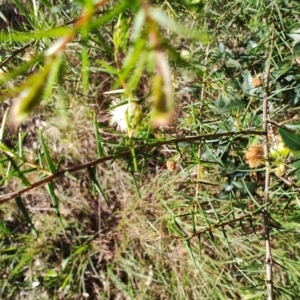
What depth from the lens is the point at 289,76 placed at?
4.47ft

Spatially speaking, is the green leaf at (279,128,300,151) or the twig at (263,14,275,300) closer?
the twig at (263,14,275,300)

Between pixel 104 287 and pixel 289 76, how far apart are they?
4.13ft

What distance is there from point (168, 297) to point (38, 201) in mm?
741

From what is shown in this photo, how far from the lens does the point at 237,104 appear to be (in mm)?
1251

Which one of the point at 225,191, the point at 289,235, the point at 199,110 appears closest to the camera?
the point at 199,110

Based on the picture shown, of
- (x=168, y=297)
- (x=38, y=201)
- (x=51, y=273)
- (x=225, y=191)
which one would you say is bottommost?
(x=168, y=297)

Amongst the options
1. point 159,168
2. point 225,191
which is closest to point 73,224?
point 159,168

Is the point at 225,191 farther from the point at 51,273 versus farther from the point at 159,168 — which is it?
the point at 51,273

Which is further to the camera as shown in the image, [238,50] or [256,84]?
[238,50]

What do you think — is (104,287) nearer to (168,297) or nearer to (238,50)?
(168,297)

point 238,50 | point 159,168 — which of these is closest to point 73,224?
point 159,168

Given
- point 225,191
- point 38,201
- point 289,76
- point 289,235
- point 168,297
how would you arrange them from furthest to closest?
point 38,201, point 168,297, point 289,235, point 225,191, point 289,76

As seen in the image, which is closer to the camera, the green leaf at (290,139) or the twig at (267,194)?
the twig at (267,194)

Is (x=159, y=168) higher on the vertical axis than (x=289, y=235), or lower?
higher
